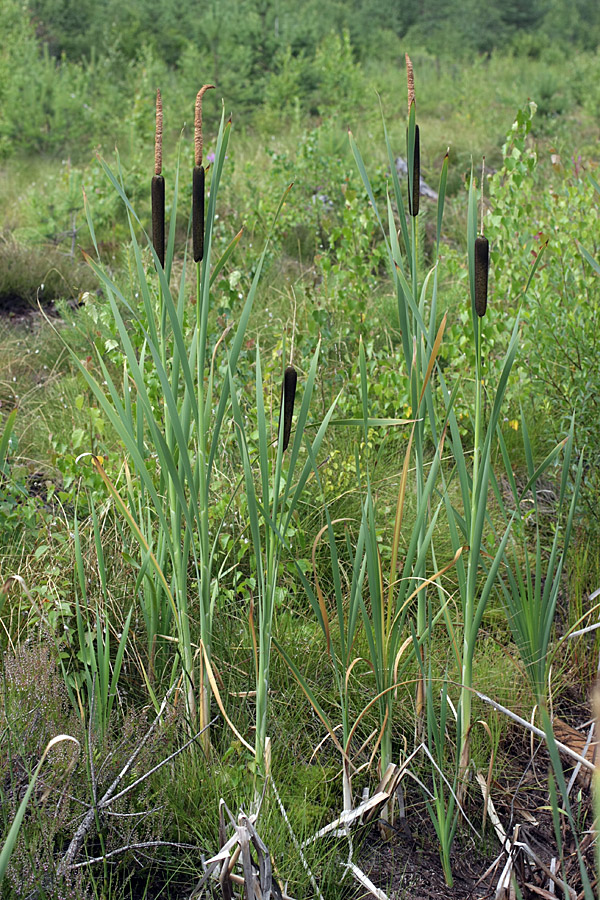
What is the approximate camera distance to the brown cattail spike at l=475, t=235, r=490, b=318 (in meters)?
1.32

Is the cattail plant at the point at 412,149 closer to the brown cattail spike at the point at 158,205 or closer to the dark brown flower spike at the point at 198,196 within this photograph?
the dark brown flower spike at the point at 198,196

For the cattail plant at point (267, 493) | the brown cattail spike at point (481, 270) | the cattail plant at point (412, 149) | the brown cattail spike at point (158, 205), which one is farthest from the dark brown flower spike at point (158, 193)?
the brown cattail spike at point (481, 270)

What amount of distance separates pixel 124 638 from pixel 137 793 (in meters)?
0.32

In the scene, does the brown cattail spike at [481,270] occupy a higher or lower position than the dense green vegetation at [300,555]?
higher

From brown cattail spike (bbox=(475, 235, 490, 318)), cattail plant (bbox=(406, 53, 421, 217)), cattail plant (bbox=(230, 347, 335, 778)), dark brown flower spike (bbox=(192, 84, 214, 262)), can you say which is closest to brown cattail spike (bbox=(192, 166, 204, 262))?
dark brown flower spike (bbox=(192, 84, 214, 262))

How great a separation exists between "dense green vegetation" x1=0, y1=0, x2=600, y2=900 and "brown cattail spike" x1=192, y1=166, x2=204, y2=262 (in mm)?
38

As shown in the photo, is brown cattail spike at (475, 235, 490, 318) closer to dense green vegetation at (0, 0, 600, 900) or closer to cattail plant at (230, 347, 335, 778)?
dense green vegetation at (0, 0, 600, 900)

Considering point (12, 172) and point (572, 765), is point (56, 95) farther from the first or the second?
point (572, 765)

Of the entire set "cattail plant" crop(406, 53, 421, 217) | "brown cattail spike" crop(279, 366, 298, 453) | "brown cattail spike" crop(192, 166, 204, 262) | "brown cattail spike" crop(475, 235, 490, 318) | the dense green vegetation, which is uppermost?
"cattail plant" crop(406, 53, 421, 217)

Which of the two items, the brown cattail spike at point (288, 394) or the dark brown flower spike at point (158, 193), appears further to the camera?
the dark brown flower spike at point (158, 193)

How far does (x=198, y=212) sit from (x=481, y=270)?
0.51 metres

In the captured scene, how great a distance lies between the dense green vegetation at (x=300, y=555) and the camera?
1.42 meters

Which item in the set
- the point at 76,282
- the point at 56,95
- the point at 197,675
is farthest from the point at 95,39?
the point at 197,675

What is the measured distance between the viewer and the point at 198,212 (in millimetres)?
1368
